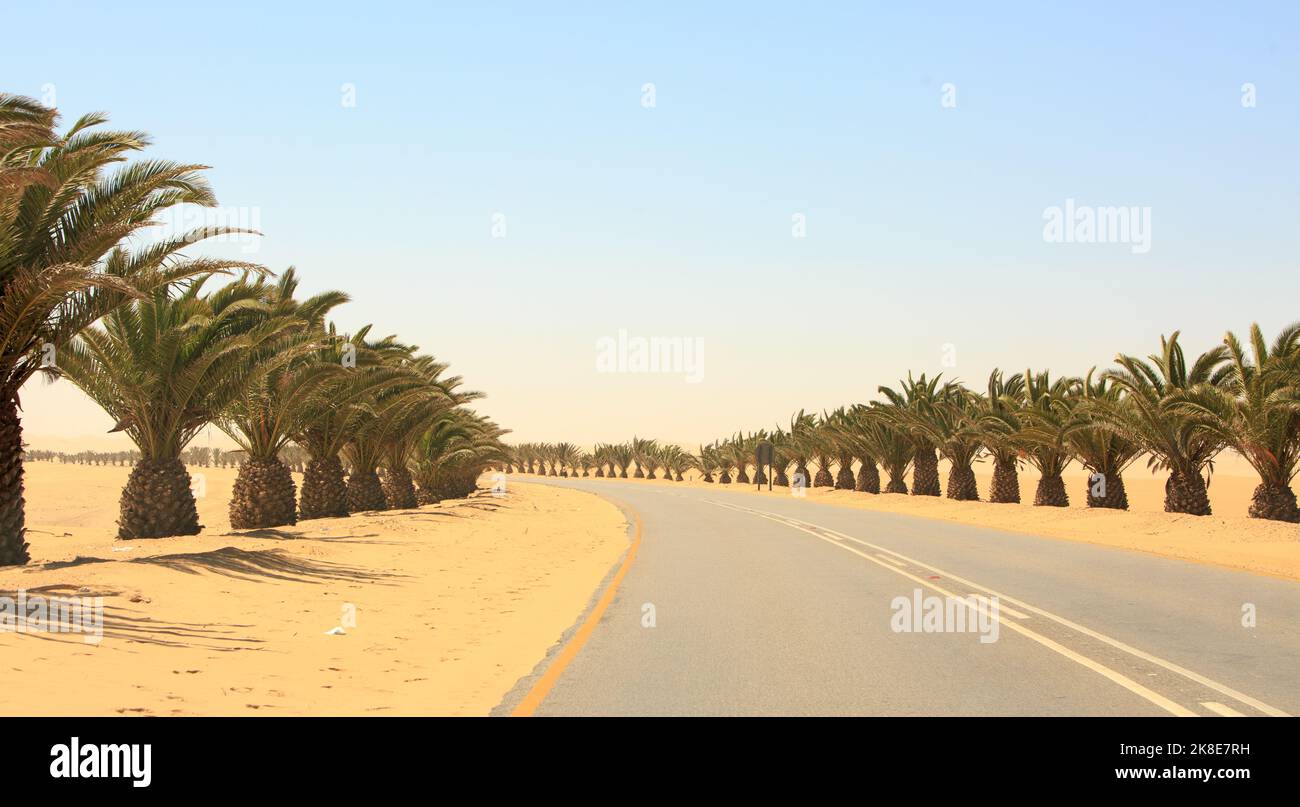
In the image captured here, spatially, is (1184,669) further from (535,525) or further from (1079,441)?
(1079,441)

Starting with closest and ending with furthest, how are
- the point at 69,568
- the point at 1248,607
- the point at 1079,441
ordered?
the point at 1248,607, the point at 69,568, the point at 1079,441

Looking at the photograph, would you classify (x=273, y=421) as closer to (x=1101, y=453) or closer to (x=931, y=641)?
(x=931, y=641)

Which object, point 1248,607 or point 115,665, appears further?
point 1248,607

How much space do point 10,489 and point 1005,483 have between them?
34547 millimetres

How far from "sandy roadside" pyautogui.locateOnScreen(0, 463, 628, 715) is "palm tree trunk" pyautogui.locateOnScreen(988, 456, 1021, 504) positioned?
72.2 feet

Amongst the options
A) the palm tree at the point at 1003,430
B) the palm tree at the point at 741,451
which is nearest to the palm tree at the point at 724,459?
the palm tree at the point at 741,451

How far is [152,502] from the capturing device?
61.1ft

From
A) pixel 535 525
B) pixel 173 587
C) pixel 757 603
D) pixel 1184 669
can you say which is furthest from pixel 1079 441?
pixel 173 587

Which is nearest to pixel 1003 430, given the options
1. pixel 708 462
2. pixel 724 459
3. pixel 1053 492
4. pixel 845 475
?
pixel 1053 492

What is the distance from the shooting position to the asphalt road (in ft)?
23.0

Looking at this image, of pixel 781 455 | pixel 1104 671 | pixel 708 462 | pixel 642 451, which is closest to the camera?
pixel 1104 671

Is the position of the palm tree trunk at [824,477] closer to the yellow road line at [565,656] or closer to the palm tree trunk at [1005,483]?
the palm tree trunk at [1005,483]

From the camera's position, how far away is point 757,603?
1212cm
